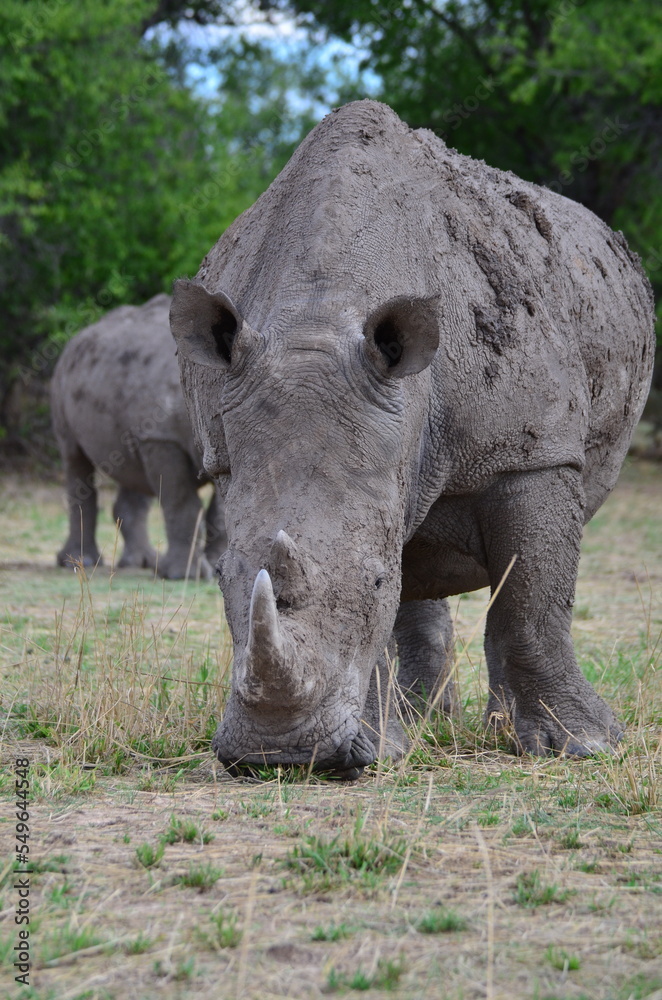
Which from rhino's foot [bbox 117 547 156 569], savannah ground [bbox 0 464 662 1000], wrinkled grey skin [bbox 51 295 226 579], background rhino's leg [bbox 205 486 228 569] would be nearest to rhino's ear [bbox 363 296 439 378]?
savannah ground [bbox 0 464 662 1000]

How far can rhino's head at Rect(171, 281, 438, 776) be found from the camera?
375cm

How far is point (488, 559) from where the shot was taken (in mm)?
5062

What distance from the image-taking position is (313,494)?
156 inches

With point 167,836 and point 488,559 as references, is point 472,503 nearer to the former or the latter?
point 488,559

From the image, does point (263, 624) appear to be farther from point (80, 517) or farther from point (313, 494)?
point (80, 517)

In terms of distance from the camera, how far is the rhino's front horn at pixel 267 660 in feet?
11.2

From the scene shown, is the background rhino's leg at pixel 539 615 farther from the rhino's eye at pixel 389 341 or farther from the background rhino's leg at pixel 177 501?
the background rhino's leg at pixel 177 501

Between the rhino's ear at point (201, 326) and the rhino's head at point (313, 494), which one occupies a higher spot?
the rhino's ear at point (201, 326)

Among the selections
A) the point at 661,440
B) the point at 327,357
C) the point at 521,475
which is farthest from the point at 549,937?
the point at 661,440

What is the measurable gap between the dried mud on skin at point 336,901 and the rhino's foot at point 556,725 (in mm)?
907

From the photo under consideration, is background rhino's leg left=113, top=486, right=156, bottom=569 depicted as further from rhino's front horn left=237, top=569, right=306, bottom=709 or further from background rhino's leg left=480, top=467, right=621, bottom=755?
rhino's front horn left=237, top=569, right=306, bottom=709

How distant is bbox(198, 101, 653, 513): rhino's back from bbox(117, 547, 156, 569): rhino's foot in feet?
23.7

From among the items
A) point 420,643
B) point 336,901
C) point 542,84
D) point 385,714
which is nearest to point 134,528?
point 420,643

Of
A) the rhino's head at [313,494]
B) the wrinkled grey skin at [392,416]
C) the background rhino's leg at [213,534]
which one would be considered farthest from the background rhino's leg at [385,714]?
the background rhino's leg at [213,534]
